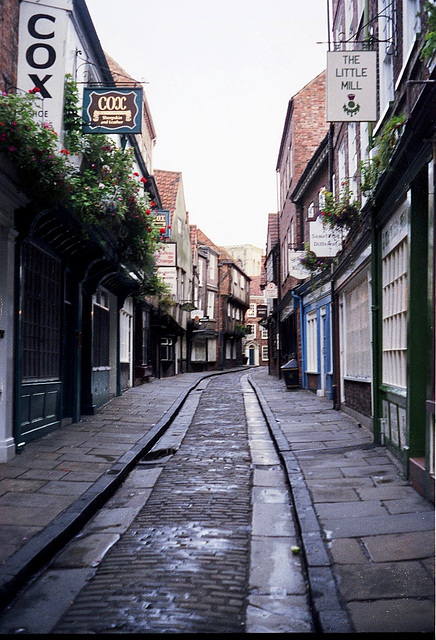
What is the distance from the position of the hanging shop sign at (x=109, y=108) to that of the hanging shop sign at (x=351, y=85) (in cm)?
290

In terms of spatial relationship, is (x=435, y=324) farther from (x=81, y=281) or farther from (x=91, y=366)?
(x=91, y=366)

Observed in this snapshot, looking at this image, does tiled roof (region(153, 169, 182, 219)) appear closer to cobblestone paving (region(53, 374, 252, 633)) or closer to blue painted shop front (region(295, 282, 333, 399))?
blue painted shop front (region(295, 282, 333, 399))

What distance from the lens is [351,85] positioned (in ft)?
28.6

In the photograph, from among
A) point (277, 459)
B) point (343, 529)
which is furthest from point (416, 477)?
point (277, 459)

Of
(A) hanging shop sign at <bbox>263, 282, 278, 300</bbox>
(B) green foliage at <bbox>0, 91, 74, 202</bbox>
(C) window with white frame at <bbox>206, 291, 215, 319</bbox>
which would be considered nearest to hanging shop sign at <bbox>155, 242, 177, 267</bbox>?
(A) hanging shop sign at <bbox>263, 282, 278, 300</bbox>

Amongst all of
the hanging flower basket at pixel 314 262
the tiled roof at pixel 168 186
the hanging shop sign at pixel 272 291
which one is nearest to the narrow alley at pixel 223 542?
the hanging flower basket at pixel 314 262

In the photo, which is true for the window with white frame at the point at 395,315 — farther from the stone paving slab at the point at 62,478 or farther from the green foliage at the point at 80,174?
the green foliage at the point at 80,174

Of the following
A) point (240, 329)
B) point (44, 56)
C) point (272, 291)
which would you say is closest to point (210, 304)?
point (240, 329)

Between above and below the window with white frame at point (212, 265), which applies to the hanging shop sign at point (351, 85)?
below

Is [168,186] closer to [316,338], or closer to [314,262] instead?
[316,338]

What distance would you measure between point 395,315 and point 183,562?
489 centimetres

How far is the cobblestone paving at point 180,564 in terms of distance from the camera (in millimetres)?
3824

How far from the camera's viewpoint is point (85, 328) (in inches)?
537

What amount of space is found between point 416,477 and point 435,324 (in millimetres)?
1741
